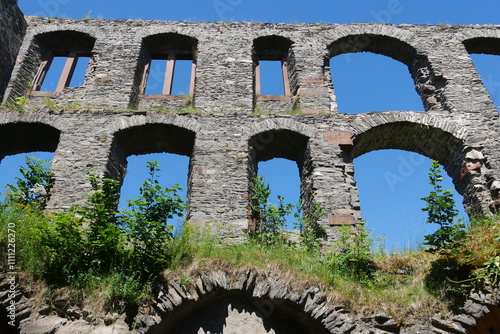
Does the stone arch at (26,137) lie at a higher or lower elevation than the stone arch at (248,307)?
higher

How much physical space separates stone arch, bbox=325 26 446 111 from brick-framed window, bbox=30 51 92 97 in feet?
20.6

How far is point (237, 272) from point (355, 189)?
3.38 m

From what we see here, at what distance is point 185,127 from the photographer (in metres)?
8.93

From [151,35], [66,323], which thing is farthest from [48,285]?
[151,35]

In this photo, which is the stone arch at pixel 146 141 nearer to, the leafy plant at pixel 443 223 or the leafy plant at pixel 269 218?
the leafy plant at pixel 269 218

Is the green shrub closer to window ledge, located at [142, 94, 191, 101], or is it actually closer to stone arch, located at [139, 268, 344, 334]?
stone arch, located at [139, 268, 344, 334]

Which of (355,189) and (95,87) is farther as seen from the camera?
(95,87)

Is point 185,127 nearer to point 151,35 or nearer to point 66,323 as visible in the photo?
point 151,35

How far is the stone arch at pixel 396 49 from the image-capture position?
10.5 m

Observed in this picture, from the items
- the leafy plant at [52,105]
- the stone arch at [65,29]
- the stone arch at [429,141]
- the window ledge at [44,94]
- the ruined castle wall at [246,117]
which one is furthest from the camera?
the stone arch at [65,29]

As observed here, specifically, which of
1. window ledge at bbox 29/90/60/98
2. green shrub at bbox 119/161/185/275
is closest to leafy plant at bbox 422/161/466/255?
green shrub at bbox 119/161/185/275
